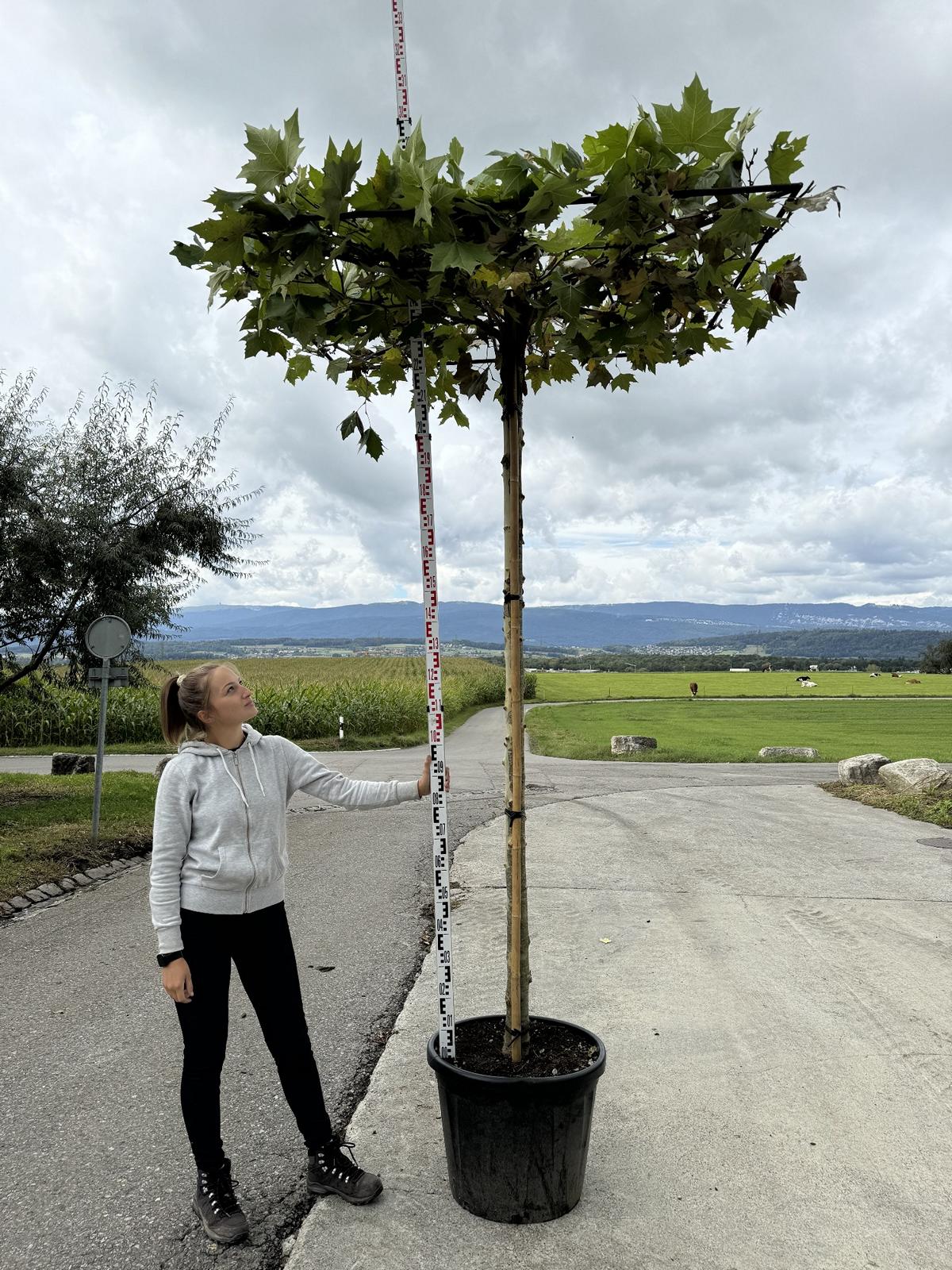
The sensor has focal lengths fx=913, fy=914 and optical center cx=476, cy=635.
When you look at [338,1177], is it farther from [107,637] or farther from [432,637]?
[107,637]

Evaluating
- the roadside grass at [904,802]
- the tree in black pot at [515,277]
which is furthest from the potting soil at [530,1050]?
the roadside grass at [904,802]

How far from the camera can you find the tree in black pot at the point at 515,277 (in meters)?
2.74

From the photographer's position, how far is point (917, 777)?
1478 centimetres

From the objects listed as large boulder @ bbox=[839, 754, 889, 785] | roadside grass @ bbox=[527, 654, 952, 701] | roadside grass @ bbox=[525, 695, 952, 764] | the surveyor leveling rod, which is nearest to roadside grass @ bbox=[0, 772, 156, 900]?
the surveyor leveling rod

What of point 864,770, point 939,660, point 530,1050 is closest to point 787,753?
point 864,770

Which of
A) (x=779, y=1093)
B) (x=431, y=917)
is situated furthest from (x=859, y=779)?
(x=779, y=1093)

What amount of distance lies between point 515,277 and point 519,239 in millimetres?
244

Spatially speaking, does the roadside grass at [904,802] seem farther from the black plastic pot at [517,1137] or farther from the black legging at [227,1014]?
the black legging at [227,1014]

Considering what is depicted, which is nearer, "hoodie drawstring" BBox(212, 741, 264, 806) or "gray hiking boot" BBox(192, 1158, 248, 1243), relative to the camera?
"gray hiking boot" BBox(192, 1158, 248, 1243)

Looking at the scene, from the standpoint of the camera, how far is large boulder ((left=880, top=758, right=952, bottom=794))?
46.9ft

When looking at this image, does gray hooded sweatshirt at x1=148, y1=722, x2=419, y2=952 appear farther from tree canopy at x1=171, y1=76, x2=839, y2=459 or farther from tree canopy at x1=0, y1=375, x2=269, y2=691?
tree canopy at x1=0, y1=375, x2=269, y2=691

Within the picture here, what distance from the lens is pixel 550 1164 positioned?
320cm

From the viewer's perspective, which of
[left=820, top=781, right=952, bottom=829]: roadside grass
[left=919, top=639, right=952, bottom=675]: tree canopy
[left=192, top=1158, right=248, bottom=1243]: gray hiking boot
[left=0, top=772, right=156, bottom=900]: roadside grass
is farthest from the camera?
[left=919, top=639, right=952, bottom=675]: tree canopy

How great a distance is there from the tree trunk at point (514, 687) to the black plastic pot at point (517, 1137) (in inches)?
12.1
